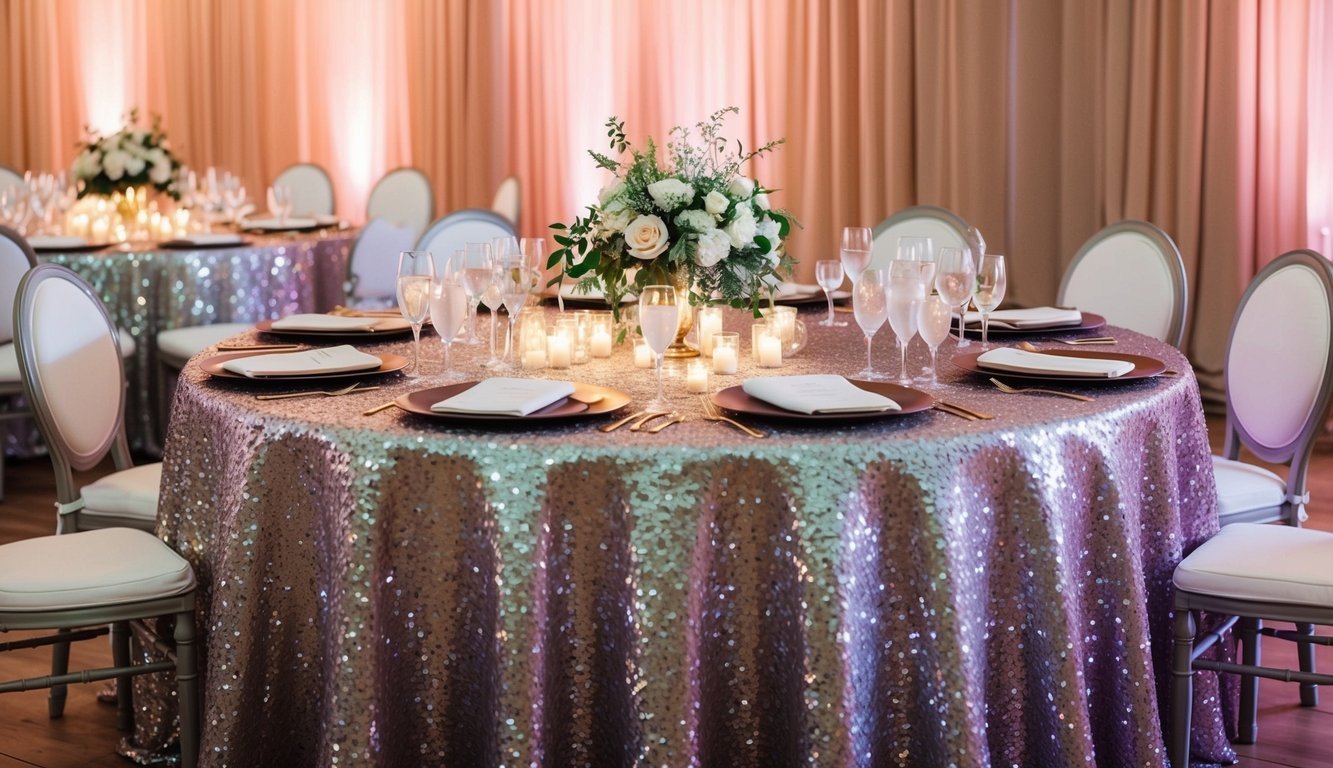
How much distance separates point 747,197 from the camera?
2.79 metres

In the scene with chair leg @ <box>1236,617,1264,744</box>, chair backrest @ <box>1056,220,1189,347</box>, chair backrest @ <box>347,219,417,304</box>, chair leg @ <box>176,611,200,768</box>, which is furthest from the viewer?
chair backrest @ <box>347,219,417,304</box>

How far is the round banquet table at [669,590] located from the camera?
2.04 m

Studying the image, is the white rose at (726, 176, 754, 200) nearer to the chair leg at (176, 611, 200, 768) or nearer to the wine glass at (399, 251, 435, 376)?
the wine glass at (399, 251, 435, 376)

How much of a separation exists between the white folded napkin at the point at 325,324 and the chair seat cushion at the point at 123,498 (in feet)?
1.40

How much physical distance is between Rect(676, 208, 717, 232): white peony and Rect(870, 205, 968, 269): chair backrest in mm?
1780

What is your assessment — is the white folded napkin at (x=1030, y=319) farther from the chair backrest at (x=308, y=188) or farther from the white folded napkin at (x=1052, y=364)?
the chair backrest at (x=308, y=188)

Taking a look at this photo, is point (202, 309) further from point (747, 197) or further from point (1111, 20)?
point (1111, 20)

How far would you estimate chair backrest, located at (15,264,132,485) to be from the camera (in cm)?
288

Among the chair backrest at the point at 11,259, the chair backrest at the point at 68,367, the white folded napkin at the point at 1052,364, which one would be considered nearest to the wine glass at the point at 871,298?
the white folded napkin at the point at 1052,364

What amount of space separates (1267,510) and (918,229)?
67.1 inches

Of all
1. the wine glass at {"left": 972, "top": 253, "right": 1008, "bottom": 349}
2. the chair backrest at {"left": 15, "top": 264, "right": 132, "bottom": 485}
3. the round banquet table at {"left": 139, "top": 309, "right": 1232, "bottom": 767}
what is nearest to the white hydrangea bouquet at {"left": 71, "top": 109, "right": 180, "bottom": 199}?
the chair backrest at {"left": 15, "top": 264, "right": 132, "bottom": 485}

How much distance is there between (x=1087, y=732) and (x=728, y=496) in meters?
0.70

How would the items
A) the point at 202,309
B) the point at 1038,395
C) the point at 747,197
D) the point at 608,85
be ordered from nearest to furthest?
the point at 1038,395 < the point at 747,197 < the point at 202,309 < the point at 608,85

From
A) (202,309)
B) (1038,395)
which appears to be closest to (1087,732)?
(1038,395)
